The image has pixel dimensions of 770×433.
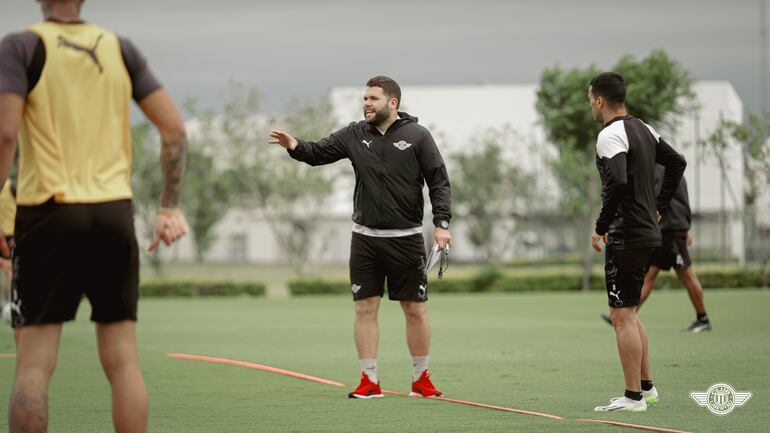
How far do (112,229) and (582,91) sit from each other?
1242 inches

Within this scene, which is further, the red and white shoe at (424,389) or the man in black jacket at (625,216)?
the red and white shoe at (424,389)

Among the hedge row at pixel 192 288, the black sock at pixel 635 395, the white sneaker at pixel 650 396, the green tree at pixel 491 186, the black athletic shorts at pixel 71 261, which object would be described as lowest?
the hedge row at pixel 192 288

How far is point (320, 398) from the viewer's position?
7.84m

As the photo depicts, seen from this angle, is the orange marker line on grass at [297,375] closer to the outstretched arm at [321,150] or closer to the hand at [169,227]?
the outstretched arm at [321,150]

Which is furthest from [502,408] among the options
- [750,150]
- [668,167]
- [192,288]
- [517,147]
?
[517,147]

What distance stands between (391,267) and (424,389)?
903mm

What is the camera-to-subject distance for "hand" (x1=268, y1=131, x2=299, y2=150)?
782cm

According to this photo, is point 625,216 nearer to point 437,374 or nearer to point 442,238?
point 442,238

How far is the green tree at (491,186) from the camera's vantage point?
132 feet

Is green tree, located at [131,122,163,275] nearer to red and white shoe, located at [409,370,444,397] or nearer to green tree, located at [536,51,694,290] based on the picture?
green tree, located at [536,51,694,290]

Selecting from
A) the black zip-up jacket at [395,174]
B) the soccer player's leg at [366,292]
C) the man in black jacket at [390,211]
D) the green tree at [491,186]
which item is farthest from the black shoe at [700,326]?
the green tree at [491,186]

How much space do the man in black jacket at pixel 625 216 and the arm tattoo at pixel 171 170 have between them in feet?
10.2

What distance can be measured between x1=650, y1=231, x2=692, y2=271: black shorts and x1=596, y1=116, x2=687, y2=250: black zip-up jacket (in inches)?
209

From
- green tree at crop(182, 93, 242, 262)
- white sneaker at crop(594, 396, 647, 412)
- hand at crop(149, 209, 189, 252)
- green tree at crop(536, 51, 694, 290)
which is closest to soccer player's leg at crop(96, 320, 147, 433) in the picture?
hand at crop(149, 209, 189, 252)
